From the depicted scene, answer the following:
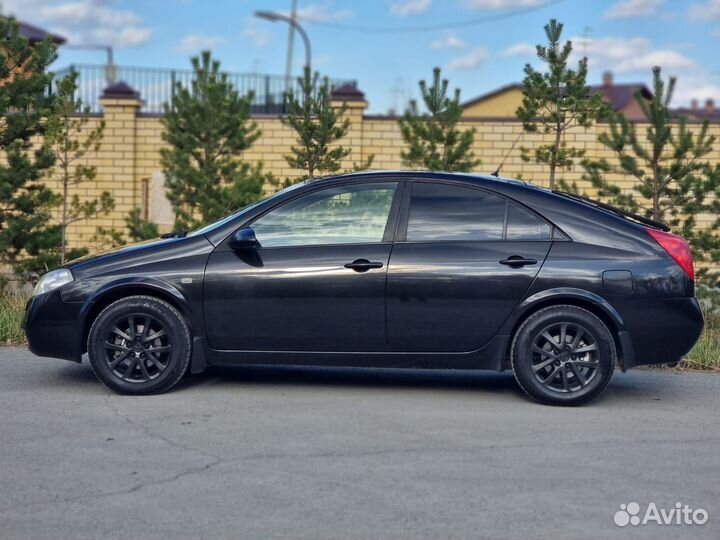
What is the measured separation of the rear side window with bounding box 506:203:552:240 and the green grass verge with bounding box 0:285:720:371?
2.54 m

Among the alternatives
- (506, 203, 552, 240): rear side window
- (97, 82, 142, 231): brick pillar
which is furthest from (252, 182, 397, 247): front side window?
(97, 82, 142, 231): brick pillar

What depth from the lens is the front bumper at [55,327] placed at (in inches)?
293

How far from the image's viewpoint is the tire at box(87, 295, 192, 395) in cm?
734

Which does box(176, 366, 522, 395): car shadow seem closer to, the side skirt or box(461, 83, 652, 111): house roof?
the side skirt

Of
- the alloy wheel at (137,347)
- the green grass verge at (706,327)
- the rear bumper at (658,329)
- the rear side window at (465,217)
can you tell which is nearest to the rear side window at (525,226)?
the rear side window at (465,217)

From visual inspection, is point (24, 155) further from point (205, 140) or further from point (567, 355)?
point (567, 355)

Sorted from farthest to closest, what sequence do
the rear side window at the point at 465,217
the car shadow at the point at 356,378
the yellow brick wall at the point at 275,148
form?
the yellow brick wall at the point at 275,148, the car shadow at the point at 356,378, the rear side window at the point at 465,217

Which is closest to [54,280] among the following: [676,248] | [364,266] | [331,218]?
[331,218]

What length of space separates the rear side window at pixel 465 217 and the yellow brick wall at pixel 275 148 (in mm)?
12881

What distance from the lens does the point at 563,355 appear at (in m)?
7.21

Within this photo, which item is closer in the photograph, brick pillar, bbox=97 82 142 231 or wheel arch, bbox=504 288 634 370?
wheel arch, bbox=504 288 634 370

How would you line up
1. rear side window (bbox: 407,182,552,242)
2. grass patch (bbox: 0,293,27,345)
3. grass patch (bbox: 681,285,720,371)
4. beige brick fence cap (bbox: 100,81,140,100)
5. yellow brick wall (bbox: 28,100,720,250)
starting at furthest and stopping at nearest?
beige brick fence cap (bbox: 100,81,140,100) → yellow brick wall (bbox: 28,100,720,250) → grass patch (bbox: 0,293,27,345) → grass patch (bbox: 681,285,720,371) → rear side window (bbox: 407,182,552,242)

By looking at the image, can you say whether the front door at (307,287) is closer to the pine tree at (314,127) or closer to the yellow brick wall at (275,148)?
the pine tree at (314,127)

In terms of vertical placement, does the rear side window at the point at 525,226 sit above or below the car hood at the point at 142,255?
above
